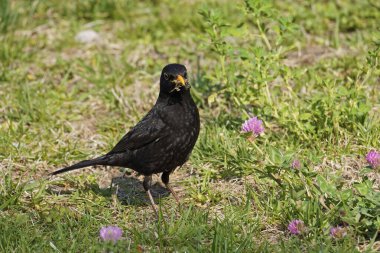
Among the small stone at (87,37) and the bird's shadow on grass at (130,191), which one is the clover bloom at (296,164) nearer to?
the bird's shadow on grass at (130,191)

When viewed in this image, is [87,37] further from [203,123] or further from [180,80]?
[180,80]

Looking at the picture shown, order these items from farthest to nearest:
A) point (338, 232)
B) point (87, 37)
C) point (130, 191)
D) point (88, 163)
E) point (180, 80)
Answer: point (87, 37)
point (130, 191)
point (88, 163)
point (180, 80)
point (338, 232)

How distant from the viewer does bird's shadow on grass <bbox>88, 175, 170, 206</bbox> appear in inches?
233

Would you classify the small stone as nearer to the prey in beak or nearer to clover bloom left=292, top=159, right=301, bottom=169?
the prey in beak

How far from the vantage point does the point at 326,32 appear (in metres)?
8.45

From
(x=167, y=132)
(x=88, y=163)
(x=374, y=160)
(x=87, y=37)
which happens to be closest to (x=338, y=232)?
(x=374, y=160)

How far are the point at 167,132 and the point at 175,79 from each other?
0.42 metres

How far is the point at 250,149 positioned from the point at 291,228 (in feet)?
5.14

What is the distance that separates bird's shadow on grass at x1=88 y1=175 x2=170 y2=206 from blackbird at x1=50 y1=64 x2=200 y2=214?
0.23 m

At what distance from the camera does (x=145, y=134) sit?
5.65 m

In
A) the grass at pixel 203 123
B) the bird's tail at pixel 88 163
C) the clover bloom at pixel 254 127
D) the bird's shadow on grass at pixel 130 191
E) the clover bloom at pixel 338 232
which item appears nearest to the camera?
the clover bloom at pixel 338 232

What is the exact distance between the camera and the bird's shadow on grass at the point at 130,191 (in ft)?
19.4

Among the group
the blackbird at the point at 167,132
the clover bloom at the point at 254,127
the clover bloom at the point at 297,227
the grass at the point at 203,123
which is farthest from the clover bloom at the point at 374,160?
the blackbird at the point at 167,132

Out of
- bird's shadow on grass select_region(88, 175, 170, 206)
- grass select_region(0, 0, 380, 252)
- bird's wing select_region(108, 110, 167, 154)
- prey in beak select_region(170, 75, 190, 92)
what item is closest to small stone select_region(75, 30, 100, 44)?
grass select_region(0, 0, 380, 252)
